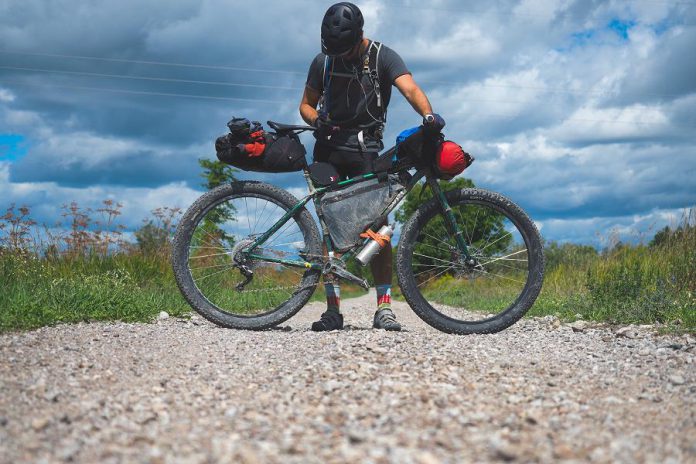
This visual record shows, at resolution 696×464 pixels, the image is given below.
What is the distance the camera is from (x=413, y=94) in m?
5.48

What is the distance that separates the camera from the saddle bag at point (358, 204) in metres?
5.52

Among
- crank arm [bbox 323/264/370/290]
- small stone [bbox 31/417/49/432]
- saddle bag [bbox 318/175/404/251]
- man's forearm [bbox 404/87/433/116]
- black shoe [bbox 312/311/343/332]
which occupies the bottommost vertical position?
small stone [bbox 31/417/49/432]

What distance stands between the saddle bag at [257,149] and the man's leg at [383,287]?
0.98 metres

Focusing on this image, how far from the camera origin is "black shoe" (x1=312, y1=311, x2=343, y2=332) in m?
5.69

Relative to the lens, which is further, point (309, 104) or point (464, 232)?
point (309, 104)

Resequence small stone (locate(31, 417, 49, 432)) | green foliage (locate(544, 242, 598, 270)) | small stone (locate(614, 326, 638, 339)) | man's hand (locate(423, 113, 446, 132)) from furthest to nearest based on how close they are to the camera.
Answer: green foliage (locate(544, 242, 598, 270)) → small stone (locate(614, 326, 638, 339)) → man's hand (locate(423, 113, 446, 132)) → small stone (locate(31, 417, 49, 432))

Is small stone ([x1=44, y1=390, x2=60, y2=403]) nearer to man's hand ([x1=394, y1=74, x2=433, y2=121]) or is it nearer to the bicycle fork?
the bicycle fork

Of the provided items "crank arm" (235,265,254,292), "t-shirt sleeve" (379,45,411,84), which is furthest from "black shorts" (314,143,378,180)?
"crank arm" (235,265,254,292)

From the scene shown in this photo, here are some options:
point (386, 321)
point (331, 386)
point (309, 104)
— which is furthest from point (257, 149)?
point (331, 386)

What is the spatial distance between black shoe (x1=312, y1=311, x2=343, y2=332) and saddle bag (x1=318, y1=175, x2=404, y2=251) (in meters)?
0.58

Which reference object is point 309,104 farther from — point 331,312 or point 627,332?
point 627,332

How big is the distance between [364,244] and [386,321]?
0.66 m

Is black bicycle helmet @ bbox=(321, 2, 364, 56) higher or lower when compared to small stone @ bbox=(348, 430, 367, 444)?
higher

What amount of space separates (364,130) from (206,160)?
22.6 metres
